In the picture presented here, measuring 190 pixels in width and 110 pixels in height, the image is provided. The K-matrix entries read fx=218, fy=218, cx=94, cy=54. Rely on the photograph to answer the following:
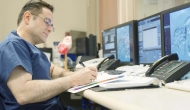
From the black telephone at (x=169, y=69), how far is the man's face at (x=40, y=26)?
67 centimetres

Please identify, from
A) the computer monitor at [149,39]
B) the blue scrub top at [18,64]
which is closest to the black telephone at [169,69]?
the computer monitor at [149,39]

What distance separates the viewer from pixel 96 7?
3.43 meters

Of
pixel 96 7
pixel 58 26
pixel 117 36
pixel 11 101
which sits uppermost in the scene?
pixel 96 7

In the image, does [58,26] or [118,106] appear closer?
[118,106]

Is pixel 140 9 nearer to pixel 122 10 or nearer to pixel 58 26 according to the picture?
pixel 122 10

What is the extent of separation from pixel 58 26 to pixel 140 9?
1644 mm

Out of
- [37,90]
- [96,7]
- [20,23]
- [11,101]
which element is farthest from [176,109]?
[96,7]

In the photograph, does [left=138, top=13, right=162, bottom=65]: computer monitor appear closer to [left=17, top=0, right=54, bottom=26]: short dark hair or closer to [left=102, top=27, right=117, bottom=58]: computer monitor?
[left=102, top=27, right=117, bottom=58]: computer monitor

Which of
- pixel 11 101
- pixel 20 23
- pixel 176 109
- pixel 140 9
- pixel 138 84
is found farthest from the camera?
pixel 140 9

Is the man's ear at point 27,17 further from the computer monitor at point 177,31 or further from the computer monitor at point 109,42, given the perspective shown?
the computer monitor at point 109,42

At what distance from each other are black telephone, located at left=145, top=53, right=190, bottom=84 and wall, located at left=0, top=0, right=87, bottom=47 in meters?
2.52

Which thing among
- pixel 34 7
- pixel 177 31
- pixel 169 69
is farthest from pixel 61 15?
pixel 169 69

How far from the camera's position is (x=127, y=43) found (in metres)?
1.82

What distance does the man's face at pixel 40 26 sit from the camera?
130 cm
